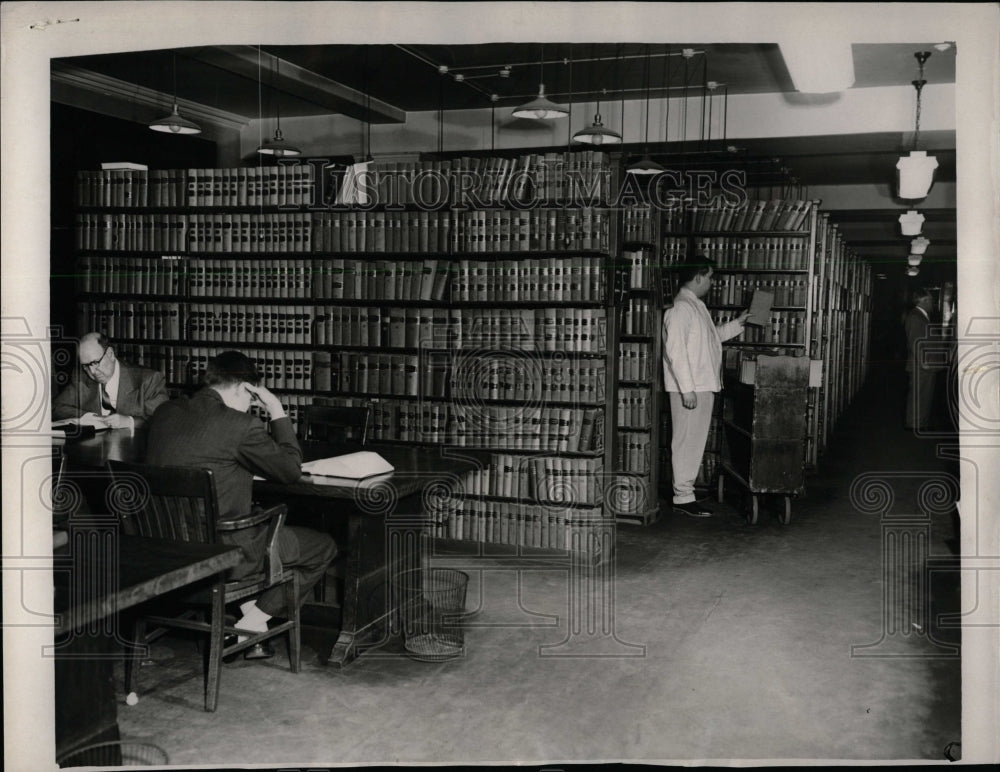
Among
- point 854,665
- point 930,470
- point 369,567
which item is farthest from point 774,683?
point 930,470

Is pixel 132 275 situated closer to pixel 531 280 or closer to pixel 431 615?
pixel 531 280

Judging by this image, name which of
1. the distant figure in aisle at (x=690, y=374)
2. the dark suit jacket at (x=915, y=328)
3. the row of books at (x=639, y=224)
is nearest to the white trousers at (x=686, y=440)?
the distant figure in aisle at (x=690, y=374)

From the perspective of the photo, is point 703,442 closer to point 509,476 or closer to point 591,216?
point 509,476

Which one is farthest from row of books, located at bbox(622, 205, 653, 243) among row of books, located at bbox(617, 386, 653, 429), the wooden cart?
the wooden cart

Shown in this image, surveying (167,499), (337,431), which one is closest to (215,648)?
(167,499)

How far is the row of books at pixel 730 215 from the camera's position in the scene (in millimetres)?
6754

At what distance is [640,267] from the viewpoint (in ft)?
18.7

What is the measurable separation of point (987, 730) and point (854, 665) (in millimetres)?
1294

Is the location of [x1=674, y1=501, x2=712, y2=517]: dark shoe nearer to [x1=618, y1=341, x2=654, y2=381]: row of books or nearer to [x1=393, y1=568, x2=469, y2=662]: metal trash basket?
[x1=618, y1=341, x2=654, y2=381]: row of books

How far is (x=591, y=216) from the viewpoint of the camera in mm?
4836

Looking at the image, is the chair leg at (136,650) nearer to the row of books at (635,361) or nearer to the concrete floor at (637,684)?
the concrete floor at (637,684)

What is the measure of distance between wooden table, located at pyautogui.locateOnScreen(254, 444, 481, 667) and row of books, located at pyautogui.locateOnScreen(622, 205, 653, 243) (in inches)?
97.7

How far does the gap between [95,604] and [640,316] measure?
14.1 feet

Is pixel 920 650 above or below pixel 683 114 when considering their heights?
below
